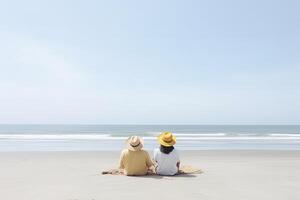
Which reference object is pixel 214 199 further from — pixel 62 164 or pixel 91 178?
pixel 62 164

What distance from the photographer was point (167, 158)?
7.90 meters

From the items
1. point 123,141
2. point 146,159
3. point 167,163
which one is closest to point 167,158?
point 167,163

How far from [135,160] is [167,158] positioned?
0.67m

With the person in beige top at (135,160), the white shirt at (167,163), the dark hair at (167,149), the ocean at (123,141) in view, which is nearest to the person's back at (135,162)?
the person in beige top at (135,160)

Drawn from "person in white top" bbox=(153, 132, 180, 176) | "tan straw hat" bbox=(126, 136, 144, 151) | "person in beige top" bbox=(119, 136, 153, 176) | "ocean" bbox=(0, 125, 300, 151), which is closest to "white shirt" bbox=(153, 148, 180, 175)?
"person in white top" bbox=(153, 132, 180, 176)

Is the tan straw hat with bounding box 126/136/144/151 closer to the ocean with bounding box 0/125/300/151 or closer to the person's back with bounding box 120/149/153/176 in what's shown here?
the person's back with bounding box 120/149/153/176

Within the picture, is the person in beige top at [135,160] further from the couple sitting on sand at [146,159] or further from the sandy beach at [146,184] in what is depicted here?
→ the sandy beach at [146,184]

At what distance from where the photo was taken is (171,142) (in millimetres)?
8008

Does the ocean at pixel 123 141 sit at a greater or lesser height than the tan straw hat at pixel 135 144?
lesser

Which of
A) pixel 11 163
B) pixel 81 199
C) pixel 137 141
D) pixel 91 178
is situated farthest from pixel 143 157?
pixel 11 163

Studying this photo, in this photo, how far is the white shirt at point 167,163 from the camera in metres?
7.89

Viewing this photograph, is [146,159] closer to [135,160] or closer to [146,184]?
[135,160]

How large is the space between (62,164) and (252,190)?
216 inches

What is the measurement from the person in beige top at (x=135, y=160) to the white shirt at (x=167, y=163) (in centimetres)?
26
